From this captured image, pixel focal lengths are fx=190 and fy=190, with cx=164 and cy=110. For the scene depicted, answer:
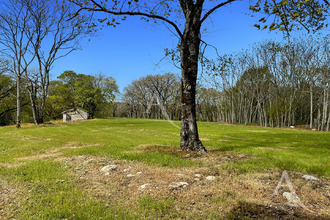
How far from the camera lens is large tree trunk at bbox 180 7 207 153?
7664 mm

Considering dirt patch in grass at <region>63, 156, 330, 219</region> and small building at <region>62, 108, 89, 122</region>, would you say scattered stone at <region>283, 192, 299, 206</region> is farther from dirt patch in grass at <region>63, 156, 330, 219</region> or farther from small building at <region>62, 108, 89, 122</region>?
small building at <region>62, 108, 89, 122</region>

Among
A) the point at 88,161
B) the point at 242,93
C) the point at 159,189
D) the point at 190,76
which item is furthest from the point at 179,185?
the point at 242,93

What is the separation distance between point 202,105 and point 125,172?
68.9 m

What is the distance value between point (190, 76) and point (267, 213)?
5.55 metres

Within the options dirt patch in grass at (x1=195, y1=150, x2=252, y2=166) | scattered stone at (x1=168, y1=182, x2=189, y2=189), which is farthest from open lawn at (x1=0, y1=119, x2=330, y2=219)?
dirt patch in grass at (x1=195, y1=150, x2=252, y2=166)

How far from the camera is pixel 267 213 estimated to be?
3098mm

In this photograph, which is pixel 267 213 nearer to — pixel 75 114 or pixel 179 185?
pixel 179 185

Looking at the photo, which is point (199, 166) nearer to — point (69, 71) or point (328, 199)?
point (328, 199)

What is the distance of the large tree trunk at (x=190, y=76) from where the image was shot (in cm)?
766

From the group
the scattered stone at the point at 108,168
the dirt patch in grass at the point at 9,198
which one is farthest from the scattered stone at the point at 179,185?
the dirt patch in grass at the point at 9,198

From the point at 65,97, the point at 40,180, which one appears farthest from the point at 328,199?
the point at 65,97

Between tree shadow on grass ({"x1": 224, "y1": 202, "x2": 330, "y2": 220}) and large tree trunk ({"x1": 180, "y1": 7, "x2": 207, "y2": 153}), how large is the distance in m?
4.34

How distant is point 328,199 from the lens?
12.0 ft

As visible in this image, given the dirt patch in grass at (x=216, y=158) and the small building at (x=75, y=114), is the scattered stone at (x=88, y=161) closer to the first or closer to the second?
the dirt patch in grass at (x=216, y=158)
